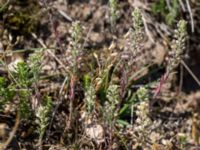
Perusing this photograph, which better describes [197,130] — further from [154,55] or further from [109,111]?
[109,111]

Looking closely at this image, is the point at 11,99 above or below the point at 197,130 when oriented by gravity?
above

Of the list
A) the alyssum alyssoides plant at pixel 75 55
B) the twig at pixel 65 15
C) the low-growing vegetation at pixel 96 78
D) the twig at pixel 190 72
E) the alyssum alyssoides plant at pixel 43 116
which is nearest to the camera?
the alyssum alyssoides plant at pixel 43 116

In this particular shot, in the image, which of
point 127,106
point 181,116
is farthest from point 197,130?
point 127,106

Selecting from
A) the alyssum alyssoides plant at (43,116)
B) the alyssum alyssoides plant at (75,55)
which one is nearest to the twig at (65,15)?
the alyssum alyssoides plant at (75,55)

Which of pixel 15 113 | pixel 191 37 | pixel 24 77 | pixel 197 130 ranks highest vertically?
pixel 191 37

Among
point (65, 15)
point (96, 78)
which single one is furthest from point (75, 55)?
point (65, 15)

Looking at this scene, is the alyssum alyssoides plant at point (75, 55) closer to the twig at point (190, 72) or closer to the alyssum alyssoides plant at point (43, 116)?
the alyssum alyssoides plant at point (43, 116)

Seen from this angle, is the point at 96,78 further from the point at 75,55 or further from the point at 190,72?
the point at 190,72

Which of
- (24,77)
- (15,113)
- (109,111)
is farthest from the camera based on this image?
(15,113)

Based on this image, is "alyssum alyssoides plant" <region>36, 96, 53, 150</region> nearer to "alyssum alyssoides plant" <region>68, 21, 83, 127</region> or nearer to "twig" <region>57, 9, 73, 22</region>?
"alyssum alyssoides plant" <region>68, 21, 83, 127</region>

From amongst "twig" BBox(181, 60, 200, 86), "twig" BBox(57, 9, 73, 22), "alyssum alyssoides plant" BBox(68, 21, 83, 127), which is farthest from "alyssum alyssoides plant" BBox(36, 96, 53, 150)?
"twig" BBox(181, 60, 200, 86)

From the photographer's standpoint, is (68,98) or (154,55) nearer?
(68,98)
